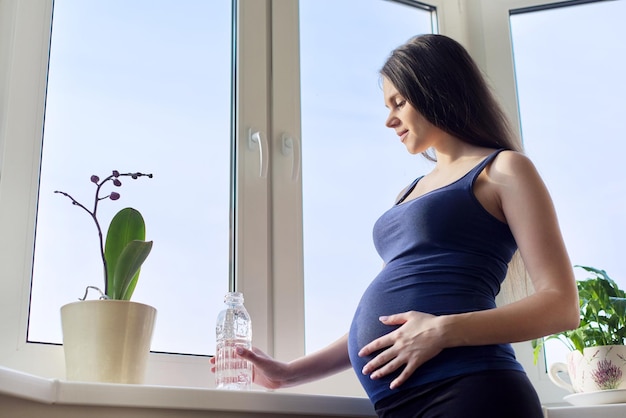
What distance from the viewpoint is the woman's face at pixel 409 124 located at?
1.37m

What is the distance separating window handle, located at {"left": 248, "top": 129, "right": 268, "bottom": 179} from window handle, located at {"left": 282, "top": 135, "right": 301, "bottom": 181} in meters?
0.06

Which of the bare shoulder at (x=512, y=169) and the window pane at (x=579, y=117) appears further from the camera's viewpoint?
the window pane at (x=579, y=117)

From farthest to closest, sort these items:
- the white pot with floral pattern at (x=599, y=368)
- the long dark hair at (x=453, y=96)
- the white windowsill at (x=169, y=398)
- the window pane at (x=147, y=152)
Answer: the white pot with floral pattern at (x=599, y=368) < the window pane at (x=147, y=152) < the long dark hair at (x=453, y=96) < the white windowsill at (x=169, y=398)

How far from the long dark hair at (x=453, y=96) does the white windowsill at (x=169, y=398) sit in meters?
0.51

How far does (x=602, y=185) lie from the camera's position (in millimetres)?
1947

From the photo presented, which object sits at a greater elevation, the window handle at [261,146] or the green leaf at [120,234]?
the window handle at [261,146]

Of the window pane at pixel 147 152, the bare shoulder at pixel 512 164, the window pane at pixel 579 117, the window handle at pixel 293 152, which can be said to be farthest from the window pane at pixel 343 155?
the bare shoulder at pixel 512 164

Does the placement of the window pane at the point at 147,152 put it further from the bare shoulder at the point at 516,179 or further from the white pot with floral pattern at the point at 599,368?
the white pot with floral pattern at the point at 599,368

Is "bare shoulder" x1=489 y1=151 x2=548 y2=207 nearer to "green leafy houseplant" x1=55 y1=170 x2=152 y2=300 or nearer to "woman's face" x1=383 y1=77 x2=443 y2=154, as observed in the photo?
"woman's face" x1=383 y1=77 x2=443 y2=154

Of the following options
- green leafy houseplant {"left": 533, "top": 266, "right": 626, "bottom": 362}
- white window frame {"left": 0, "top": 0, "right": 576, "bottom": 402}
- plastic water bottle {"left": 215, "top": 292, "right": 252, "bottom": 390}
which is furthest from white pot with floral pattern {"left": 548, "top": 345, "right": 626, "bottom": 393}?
plastic water bottle {"left": 215, "top": 292, "right": 252, "bottom": 390}

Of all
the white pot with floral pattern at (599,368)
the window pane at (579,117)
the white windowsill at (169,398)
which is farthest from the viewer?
the window pane at (579,117)

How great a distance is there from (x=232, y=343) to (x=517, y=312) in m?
0.54

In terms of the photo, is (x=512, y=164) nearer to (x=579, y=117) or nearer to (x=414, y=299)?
(x=414, y=299)

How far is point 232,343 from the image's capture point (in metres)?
1.43
